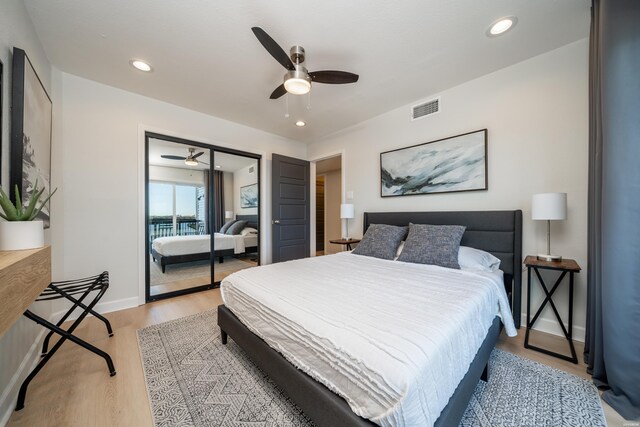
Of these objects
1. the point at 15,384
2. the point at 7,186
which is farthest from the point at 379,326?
the point at 7,186

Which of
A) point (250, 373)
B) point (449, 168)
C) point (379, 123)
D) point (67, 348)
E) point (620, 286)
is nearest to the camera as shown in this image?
point (620, 286)

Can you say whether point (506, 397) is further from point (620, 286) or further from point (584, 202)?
point (584, 202)

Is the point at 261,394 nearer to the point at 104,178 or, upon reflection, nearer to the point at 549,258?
the point at 549,258

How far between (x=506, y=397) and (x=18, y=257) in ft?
8.84

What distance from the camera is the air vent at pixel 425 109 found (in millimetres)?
2893

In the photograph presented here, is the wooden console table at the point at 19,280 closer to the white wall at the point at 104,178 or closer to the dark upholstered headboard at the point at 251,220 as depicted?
the white wall at the point at 104,178

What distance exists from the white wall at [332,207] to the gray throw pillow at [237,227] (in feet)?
8.91

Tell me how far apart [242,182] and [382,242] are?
2.62m

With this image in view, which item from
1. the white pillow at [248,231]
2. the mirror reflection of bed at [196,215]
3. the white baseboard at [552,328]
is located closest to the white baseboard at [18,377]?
the mirror reflection of bed at [196,215]

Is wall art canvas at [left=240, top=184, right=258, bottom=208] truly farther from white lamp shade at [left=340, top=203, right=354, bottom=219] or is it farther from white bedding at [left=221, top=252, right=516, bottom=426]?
white bedding at [left=221, top=252, right=516, bottom=426]

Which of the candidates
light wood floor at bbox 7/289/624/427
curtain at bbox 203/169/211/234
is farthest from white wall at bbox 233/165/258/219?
light wood floor at bbox 7/289/624/427

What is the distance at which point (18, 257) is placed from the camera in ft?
3.42

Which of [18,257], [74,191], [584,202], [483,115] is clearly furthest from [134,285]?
[584,202]

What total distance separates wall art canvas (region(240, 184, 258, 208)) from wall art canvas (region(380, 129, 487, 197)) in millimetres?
2219
